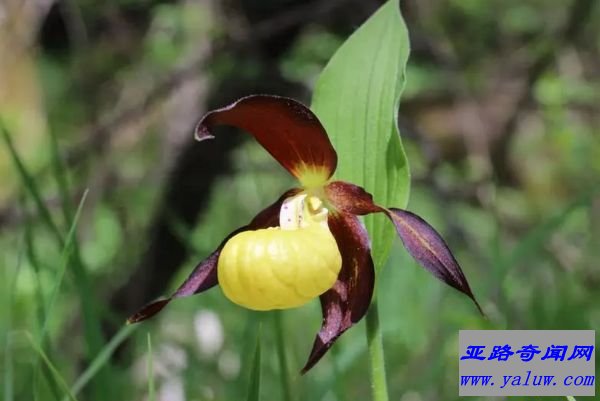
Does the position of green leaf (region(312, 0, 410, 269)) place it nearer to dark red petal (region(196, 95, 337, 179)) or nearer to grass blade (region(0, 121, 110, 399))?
dark red petal (region(196, 95, 337, 179))

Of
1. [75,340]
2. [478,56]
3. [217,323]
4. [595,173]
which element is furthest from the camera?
[595,173]

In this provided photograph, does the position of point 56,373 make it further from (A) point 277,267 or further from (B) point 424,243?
(B) point 424,243

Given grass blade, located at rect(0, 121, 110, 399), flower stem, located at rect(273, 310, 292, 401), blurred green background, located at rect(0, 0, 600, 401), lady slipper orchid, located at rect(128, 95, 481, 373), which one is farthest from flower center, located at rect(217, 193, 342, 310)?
blurred green background, located at rect(0, 0, 600, 401)

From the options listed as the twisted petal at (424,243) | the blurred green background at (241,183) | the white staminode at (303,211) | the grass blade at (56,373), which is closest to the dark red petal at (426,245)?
the twisted petal at (424,243)

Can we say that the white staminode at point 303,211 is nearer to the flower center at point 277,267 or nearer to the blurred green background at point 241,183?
the flower center at point 277,267

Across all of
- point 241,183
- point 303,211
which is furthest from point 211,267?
point 241,183

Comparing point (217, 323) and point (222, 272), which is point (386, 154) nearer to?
point (222, 272)

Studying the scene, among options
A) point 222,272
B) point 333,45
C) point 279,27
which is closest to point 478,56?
point 333,45

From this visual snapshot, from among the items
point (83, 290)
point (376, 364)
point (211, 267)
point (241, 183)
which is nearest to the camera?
point (376, 364)
